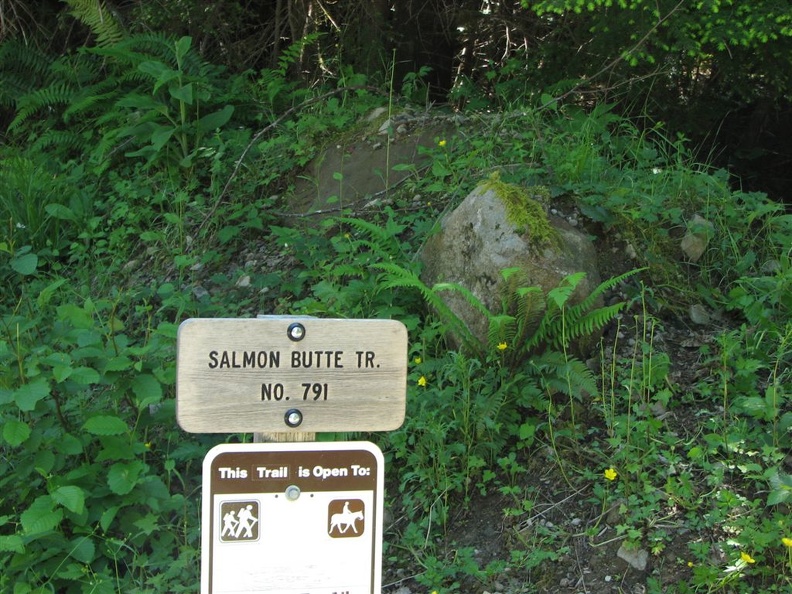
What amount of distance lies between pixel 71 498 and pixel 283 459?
169cm

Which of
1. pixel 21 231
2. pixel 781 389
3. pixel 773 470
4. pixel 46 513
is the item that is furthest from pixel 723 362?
pixel 21 231

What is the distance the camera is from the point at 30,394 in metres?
3.76

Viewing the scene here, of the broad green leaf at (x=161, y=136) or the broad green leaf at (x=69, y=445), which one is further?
the broad green leaf at (x=161, y=136)

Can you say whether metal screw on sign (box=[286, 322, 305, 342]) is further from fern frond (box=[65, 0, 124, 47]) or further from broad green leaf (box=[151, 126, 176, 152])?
fern frond (box=[65, 0, 124, 47])

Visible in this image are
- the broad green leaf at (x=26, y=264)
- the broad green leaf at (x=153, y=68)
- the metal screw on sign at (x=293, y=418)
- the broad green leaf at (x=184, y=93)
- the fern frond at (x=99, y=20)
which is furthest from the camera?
the fern frond at (x=99, y=20)

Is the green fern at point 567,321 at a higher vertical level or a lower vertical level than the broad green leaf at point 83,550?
higher

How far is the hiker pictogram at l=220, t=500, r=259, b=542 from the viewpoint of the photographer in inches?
92.3

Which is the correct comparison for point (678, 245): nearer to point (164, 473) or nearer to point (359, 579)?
point (164, 473)

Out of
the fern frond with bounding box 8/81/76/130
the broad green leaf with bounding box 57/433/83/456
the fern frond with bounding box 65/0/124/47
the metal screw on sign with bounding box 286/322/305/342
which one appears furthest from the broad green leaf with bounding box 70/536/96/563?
the fern frond with bounding box 65/0/124/47

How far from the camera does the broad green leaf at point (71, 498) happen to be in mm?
3701

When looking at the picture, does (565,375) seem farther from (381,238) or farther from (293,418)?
(293,418)

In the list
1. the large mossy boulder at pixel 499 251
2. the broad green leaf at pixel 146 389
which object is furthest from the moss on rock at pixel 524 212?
the broad green leaf at pixel 146 389

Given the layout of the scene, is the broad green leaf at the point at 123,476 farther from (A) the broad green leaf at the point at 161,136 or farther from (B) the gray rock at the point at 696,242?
(A) the broad green leaf at the point at 161,136

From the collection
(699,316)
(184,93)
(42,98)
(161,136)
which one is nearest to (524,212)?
(699,316)
